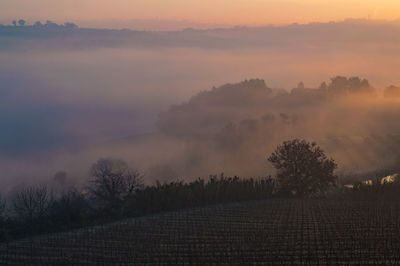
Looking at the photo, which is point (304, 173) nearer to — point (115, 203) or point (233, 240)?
point (115, 203)

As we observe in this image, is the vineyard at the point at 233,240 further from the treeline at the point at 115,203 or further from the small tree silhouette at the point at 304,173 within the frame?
the small tree silhouette at the point at 304,173

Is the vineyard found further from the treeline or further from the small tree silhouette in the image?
the small tree silhouette

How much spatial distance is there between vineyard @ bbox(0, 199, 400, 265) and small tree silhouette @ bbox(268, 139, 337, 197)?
88.3 feet

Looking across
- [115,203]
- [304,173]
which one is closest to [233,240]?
[115,203]

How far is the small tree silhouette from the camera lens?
93625mm

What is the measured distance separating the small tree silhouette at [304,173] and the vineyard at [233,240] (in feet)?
88.3

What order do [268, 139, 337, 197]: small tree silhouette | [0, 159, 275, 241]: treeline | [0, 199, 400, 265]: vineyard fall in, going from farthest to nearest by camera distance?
1. [268, 139, 337, 197]: small tree silhouette
2. [0, 159, 275, 241]: treeline
3. [0, 199, 400, 265]: vineyard

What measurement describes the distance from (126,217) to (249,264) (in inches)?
1343

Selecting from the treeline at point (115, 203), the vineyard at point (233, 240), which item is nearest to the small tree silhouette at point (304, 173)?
the treeline at point (115, 203)

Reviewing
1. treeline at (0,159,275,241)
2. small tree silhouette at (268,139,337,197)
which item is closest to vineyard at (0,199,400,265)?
treeline at (0,159,275,241)

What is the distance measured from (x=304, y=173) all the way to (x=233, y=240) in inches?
2036

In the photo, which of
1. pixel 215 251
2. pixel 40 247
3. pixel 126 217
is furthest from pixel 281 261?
pixel 126 217

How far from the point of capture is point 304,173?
9450 centimetres

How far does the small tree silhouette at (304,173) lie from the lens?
3686 inches
